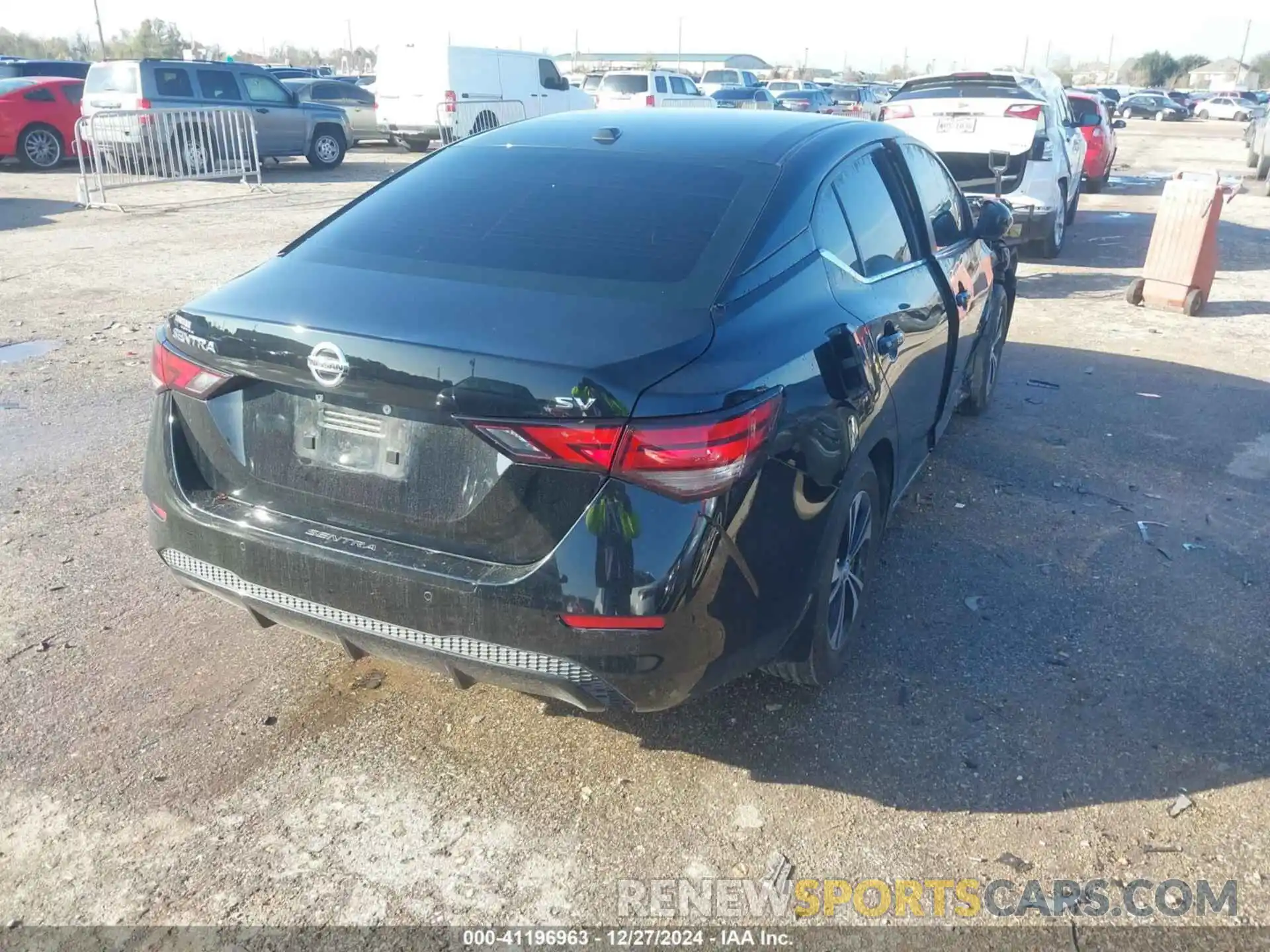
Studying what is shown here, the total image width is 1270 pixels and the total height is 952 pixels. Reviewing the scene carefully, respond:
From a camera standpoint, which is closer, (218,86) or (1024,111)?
(1024,111)

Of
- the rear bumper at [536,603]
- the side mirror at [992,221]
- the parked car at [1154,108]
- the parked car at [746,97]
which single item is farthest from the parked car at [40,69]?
the parked car at [1154,108]

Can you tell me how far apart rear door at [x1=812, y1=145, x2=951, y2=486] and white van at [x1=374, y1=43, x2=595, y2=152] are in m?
18.8

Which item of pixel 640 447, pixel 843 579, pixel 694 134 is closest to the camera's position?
pixel 640 447

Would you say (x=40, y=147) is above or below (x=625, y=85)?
below

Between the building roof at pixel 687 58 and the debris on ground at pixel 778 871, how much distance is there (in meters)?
83.2

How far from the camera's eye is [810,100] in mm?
30688

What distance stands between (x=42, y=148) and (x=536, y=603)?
1917 cm

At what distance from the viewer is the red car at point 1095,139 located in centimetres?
1566

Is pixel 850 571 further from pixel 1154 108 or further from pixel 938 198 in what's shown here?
pixel 1154 108

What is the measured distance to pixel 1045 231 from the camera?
10430 mm

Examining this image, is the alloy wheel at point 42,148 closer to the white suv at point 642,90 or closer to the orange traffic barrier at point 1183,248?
the white suv at point 642,90

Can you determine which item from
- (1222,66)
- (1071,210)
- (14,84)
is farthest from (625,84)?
(1222,66)

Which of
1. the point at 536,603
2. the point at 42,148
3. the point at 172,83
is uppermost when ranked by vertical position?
the point at 172,83

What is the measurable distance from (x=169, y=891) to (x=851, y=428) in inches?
87.1
